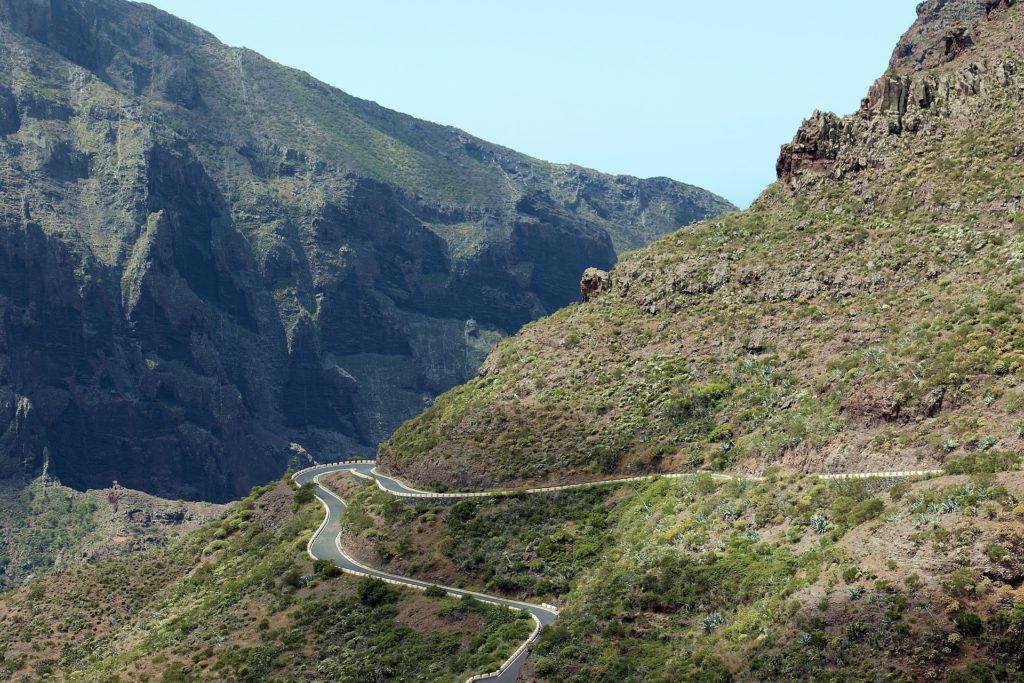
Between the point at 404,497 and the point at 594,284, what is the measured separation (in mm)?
29258

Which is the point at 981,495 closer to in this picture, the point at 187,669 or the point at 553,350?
the point at 187,669

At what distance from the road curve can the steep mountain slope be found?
535cm

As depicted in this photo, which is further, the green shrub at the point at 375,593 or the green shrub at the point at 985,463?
the green shrub at the point at 375,593

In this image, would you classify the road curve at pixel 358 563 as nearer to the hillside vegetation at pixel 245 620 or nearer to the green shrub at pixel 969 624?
the hillside vegetation at pixel 245 620

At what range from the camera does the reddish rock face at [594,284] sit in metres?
119

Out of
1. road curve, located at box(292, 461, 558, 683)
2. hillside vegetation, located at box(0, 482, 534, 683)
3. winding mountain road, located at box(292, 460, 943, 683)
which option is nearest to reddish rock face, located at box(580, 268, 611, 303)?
winding mountain road, located at box(292, 460, 943, 683)

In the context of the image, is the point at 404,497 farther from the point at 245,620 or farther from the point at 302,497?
the point at 302,497

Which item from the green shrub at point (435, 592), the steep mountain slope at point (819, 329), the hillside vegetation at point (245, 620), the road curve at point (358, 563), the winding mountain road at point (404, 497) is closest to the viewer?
the road curve at point (358, 563)

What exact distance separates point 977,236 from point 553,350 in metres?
35.1

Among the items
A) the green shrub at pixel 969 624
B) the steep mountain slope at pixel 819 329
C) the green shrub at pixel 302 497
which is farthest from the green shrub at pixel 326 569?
the green shrub at pixel 969 624

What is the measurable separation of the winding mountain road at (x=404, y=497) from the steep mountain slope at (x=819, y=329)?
1.87 metres

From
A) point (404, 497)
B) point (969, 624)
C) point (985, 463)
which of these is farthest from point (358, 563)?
point (969, 624)

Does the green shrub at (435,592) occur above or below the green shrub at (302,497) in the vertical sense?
above

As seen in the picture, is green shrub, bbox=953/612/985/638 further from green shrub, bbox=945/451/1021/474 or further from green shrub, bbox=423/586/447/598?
green shrub, bbox=423/586/447/598
